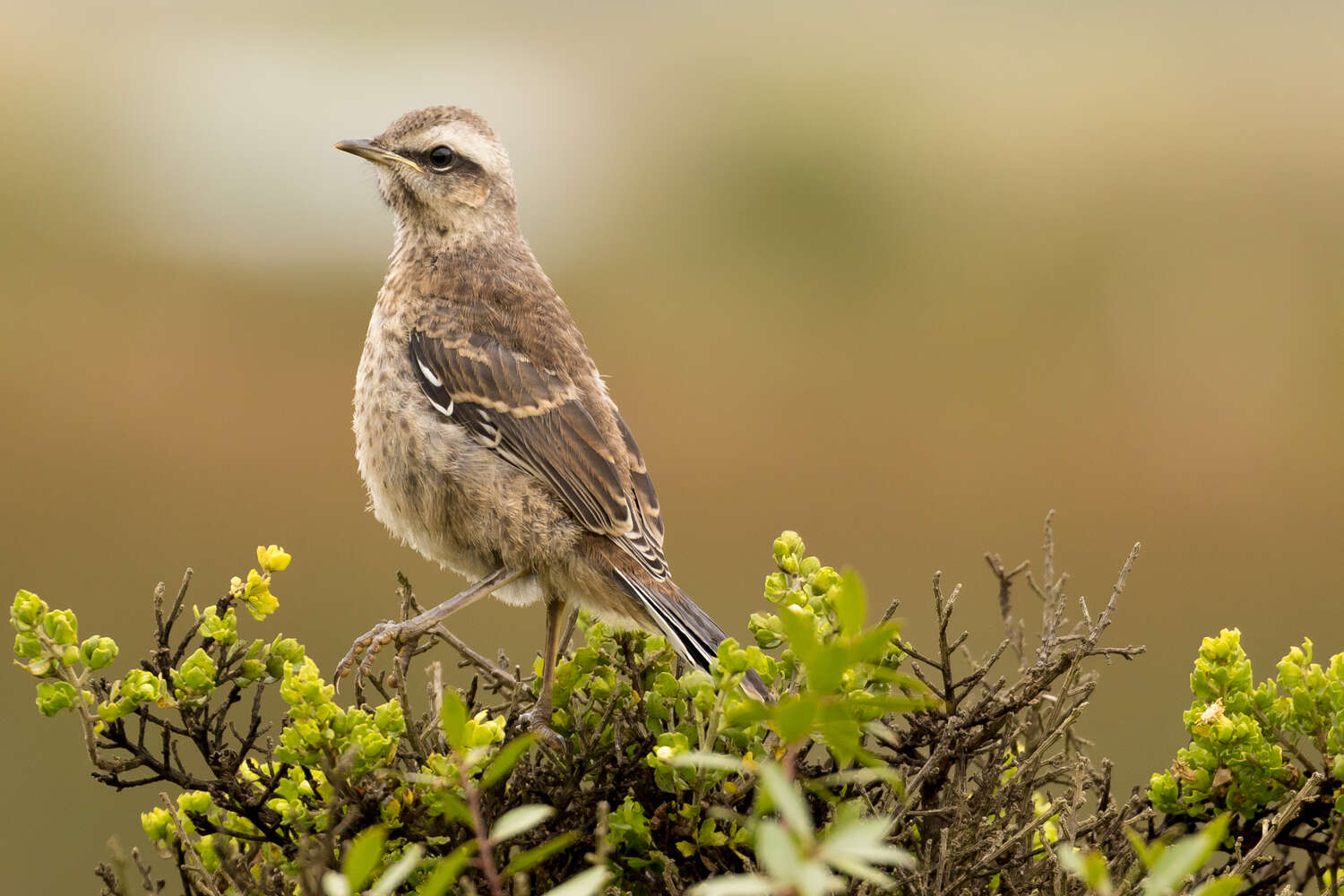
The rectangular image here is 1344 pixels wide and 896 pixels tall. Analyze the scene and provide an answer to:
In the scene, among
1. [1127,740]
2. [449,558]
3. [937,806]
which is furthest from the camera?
[1127,740]

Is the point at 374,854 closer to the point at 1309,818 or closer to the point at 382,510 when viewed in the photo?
the point at 1309,818

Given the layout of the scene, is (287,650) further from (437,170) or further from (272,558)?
(437,170)

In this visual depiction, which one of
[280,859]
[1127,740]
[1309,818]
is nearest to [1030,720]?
[1309,818]

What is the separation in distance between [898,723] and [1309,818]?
604mm

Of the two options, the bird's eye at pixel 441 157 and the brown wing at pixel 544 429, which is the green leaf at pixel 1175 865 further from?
the bird's eye at pixel 441 157

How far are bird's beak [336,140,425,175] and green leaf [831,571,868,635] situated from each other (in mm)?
2833

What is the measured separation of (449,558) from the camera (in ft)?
10.0

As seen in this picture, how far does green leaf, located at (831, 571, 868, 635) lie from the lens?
0.99 m

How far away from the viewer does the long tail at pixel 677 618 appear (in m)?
2.40

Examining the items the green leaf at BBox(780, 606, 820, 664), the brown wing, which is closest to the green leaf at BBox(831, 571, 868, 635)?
the green leaf at BBox(780, 606, 820, 664)

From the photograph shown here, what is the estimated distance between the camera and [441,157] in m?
3.62

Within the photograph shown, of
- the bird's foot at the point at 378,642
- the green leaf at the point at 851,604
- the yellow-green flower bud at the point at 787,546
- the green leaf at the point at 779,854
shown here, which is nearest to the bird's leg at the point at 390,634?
the bird's foot at the point at 378,642

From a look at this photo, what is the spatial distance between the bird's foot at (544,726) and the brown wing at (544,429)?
0.70m

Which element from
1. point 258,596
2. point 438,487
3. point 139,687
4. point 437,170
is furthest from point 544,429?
point 139,687
